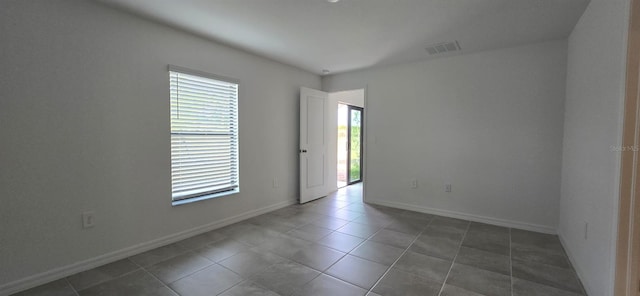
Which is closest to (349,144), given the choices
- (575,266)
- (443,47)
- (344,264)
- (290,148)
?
(290,148)

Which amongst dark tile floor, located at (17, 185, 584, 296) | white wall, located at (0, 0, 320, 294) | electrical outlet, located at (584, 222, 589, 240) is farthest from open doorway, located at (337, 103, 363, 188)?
electrical outlet, located at (584, 222, 589, 240)

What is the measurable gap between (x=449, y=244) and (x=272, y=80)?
3.17 metres

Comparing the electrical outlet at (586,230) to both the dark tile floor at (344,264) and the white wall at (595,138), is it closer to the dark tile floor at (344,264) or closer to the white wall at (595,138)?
the white wall at (595,138)

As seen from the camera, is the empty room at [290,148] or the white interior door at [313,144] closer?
the empty room at [290,148]

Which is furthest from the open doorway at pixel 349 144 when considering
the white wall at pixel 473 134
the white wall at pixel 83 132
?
the white wall at pixel 83 132

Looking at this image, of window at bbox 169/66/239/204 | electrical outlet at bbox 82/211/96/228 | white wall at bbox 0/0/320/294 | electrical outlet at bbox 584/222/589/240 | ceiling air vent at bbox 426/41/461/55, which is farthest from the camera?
ceiling air vent at bbox 426/41/461/55

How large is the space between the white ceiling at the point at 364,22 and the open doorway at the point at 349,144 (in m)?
2.80

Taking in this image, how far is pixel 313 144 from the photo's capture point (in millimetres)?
4730

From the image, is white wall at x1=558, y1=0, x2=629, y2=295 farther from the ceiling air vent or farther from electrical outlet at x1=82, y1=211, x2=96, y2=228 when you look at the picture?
electrical outlet at x1=82, y1=211, x2=96, y2=228

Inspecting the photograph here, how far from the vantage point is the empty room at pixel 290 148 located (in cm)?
195

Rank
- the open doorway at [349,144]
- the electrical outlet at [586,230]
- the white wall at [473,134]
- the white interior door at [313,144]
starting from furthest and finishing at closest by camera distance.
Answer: the open doorway at [349,144] → the white interior door at [313,144] → the white wall at [473,134] → the electrical outlet at [586,230]

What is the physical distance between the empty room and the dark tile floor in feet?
0.07

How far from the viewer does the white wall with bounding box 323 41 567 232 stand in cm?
314

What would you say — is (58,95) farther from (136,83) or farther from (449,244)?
(449,244)
